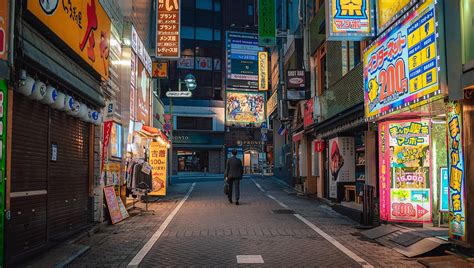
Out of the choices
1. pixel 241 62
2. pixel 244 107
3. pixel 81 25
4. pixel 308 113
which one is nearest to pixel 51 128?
pixel 81 25

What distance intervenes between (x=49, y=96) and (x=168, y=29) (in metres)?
13.3

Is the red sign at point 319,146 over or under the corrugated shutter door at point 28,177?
over

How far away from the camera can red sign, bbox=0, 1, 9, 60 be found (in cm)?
591

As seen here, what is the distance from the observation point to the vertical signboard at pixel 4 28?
5.91m

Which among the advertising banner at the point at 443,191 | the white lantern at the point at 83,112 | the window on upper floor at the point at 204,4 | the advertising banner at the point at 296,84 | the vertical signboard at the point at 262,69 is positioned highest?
the window on upper floor at the point at 204,4

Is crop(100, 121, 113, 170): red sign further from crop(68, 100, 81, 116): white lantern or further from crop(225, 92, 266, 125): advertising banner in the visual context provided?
crop(225, 92, 266, 125): advertising banner

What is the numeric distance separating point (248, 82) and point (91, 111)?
117ft

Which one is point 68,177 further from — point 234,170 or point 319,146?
point 319,146

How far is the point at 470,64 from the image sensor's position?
6973 mm

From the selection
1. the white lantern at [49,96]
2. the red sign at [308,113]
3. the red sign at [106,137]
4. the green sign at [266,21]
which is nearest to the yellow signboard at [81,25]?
the white lantern at [49,96]

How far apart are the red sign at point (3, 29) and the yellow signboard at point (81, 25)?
715 millimetres

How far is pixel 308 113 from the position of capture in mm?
21859

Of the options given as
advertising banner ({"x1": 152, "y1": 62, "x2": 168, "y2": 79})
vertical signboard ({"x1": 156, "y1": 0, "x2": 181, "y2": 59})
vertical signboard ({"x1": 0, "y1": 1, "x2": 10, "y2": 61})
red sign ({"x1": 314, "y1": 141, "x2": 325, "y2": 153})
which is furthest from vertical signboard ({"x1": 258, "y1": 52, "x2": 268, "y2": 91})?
vertical signboard ({"x1": 0, "y1": 1, "x2": 10, "y2": 61})

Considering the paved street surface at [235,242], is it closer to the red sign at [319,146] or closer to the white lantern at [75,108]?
the white lantern at [75,108]
